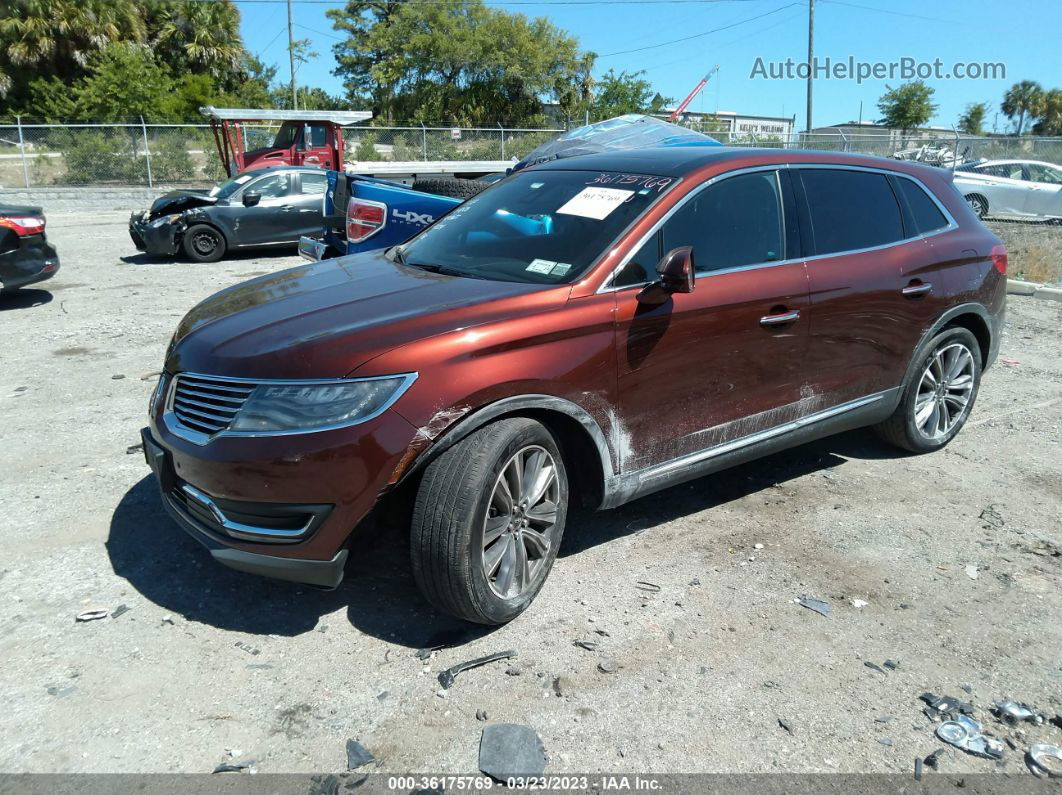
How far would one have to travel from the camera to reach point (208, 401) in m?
3.19

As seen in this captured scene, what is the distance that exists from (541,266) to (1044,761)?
261cm

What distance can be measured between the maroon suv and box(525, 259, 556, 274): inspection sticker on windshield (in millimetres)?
17

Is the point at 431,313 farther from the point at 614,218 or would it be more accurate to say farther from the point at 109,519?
the point at 109,519

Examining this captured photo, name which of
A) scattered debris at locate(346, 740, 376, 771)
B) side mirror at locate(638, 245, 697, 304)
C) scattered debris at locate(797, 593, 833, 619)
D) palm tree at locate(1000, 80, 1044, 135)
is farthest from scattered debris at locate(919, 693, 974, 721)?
palm tree at locate(1000, 80, 1044, 135)

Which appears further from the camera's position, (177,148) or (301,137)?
(177,148)

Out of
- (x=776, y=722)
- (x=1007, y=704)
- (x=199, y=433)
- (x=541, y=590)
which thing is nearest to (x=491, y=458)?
(x=541, y=590)

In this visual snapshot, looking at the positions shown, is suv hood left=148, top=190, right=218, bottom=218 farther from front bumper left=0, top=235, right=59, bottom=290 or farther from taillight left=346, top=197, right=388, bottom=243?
taillight left=346, top=197, right=388, bottom=243

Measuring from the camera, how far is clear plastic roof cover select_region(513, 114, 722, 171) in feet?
32.3

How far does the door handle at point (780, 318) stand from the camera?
3.96 metres

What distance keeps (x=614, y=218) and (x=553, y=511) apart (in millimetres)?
1359

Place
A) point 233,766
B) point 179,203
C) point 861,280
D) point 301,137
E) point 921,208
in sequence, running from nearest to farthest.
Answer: point 233,766, point 861,280, point 921,208, point 179,203, point 301,137

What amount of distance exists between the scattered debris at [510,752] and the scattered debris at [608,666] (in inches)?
16.8

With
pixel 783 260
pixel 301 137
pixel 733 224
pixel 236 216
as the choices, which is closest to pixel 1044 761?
pixel 783 260

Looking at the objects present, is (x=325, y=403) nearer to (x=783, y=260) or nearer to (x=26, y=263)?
(x=783, y=260)
